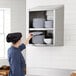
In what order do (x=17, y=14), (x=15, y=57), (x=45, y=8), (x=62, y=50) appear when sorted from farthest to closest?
(x=17, y=14) → (x=62, y=50) → (x=45, y=8) → (x=15, y=57)

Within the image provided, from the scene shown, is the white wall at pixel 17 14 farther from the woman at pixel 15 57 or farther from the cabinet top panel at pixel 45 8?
the woman at pixel 15 57

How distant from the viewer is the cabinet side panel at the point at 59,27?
9.14 ft

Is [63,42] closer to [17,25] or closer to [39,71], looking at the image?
[39,71]

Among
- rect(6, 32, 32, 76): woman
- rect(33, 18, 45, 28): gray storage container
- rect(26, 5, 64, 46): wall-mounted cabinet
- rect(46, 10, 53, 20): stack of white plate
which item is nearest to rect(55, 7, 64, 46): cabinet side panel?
rect(26, 5, 64, 46): wall-mounted cabinet

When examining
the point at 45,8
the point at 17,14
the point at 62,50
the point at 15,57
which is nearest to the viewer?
the point at 15,57

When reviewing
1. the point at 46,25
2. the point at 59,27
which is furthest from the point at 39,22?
the point at 59,27

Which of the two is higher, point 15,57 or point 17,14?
point 17,14

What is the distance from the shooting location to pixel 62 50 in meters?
2.93

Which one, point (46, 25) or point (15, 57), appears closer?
point (15, 57)

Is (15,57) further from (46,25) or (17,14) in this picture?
(17,14)

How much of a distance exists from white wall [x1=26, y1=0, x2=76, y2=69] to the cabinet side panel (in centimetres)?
6

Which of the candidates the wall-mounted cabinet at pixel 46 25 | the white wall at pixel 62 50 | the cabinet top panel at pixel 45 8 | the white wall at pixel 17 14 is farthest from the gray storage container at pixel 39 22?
the white wall at pixel 17 14

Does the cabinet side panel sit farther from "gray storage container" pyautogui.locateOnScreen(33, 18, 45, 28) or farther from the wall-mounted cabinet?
"gray storage container" pyautogui.locateOnScreen(33, 18, 45, 28)

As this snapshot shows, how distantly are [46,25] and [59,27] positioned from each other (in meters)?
0.17
